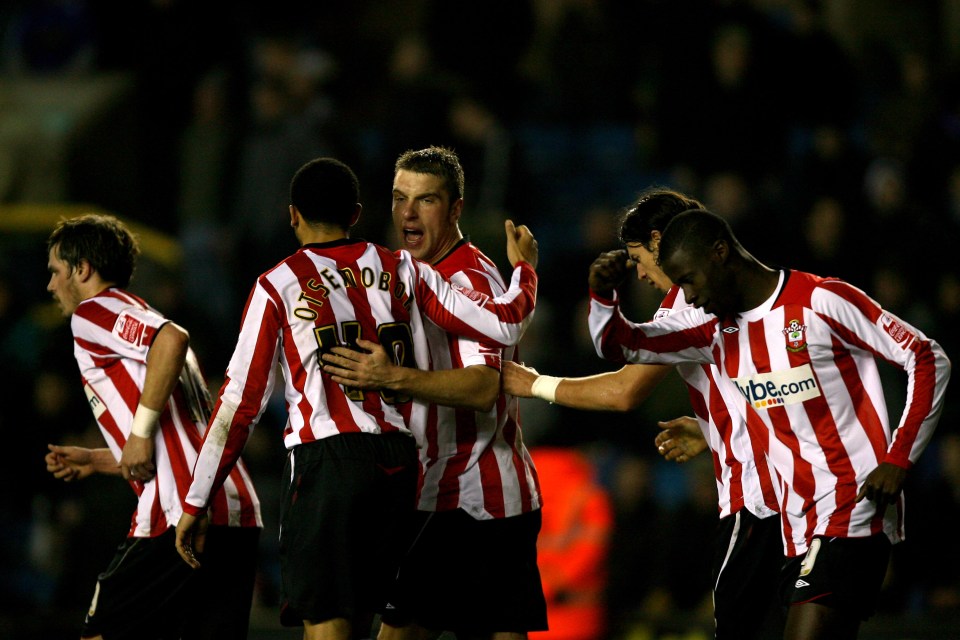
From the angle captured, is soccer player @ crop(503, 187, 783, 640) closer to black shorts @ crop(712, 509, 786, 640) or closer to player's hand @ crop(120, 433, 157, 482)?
black shorts @ crop(712, 509, 786, 640)

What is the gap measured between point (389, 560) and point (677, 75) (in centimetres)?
638

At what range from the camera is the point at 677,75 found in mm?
9594

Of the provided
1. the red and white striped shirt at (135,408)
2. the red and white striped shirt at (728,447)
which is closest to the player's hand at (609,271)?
the red and white striped shirt at (728,447)

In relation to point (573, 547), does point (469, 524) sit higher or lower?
higher

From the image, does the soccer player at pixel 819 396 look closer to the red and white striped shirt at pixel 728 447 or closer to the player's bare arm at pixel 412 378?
the red and white striped shirt at pixel 728 447

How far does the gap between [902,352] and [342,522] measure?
1841mm

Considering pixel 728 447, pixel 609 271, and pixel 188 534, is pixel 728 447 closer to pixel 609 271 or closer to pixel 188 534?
pixel 609 271

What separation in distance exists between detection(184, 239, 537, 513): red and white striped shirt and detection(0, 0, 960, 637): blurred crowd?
356 cm

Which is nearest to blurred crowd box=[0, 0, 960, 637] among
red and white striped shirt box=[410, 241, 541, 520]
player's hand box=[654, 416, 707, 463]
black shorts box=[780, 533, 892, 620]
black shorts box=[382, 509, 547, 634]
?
player's hand box=[654, 416, 707, 463]

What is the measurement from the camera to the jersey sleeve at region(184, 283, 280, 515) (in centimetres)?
400

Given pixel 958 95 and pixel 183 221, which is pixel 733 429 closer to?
pixel 958 95

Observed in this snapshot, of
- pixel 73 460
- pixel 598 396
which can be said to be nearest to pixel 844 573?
pixel 598 396

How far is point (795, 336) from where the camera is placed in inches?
161

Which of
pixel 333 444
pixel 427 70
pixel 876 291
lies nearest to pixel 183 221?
pixel 427 70
